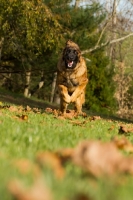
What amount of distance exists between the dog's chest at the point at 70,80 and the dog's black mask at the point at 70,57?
0.20m

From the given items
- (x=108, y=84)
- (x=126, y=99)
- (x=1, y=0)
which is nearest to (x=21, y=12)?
(x=1, y=0)

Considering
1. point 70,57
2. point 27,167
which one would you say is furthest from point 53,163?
point 70,57

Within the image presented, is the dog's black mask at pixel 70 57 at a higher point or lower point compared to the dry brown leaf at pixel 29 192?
higher

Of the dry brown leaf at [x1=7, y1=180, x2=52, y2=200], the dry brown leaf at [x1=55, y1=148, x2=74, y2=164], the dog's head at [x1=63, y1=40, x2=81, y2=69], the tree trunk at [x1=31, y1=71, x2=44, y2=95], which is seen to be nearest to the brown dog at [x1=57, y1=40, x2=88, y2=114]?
the dog's head at [x1=63, y1=40, x2=81, y2=69]

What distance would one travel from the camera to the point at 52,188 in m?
2.16

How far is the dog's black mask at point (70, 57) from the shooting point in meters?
11.8

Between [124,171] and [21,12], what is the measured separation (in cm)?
1841

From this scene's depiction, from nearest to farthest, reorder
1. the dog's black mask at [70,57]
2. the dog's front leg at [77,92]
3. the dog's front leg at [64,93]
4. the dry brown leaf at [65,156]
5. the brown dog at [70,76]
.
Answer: the dry brown leaf at [65,156] → the dog's front leg at [64,93] → the brown dog at [70,76] → the dog's front leg at [77,92] → the dog's black mask at [70,57]

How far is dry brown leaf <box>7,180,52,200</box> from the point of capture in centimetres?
185

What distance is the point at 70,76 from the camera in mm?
11766

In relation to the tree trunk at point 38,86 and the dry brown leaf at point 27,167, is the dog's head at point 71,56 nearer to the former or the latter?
the dry brown leaf at point 27,167

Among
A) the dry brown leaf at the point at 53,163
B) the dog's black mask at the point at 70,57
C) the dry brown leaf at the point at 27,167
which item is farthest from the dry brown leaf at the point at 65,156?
the dog's black mask at the point at 70,57

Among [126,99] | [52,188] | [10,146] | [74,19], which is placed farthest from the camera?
[126,99]

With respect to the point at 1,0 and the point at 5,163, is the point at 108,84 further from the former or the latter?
the point at 5,163
